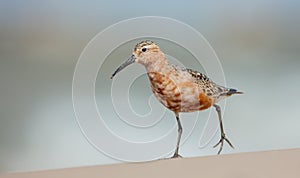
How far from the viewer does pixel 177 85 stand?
1.38 m

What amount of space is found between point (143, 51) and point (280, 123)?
2.16 feet

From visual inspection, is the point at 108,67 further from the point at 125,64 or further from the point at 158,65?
the point at 158,65

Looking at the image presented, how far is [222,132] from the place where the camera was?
1395 mm

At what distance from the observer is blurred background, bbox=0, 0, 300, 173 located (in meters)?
1.25

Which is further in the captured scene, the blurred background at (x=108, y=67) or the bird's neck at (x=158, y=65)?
the bird's neck at (x=158, y=65)

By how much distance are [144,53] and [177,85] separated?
0.18 metres

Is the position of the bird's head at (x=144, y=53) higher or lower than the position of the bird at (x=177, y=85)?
higher

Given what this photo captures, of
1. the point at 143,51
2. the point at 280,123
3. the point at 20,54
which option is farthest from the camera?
the point at 280,123

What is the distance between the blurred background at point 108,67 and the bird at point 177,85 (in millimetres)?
39

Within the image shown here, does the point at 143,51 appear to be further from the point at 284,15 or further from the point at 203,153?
the point at 284,15

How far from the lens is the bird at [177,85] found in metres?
1.36

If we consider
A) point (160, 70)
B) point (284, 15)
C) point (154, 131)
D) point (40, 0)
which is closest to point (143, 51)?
point (160, 70)

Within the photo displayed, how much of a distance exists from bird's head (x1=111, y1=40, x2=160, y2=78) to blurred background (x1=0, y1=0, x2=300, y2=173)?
0.02 meters

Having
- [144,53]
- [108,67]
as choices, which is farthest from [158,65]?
[108,67]
